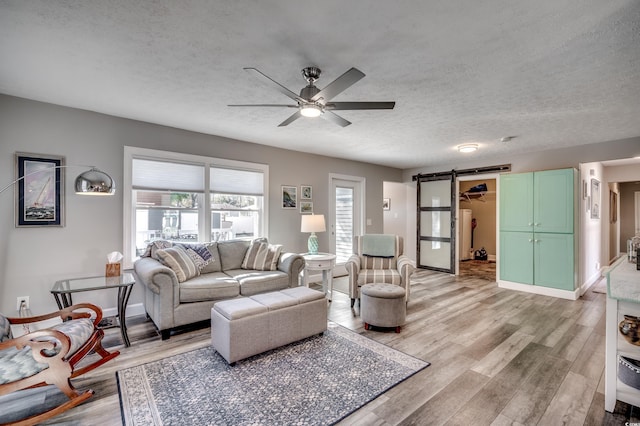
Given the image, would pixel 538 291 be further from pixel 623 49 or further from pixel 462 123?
pixel 623 49

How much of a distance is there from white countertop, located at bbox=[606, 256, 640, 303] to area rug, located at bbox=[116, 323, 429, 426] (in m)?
1.39

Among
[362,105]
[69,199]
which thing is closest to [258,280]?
[69,199]

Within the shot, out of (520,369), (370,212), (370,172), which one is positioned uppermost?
(370,172)

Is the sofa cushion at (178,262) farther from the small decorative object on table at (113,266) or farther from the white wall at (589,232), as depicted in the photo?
the white wall at (589,232)

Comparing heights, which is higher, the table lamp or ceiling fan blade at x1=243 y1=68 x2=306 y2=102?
ceiling fan blade at x1=243 y1=68 x2=306 y2=102

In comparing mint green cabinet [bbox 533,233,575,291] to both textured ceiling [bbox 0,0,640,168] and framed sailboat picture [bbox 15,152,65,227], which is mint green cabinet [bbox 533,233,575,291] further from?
framed sailboat picture [bbox 15,152,65,227]

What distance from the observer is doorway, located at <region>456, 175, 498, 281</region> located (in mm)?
7855

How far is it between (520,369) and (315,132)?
135 inches

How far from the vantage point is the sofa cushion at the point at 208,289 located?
304 centimetres

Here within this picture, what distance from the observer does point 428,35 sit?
6.11 feet

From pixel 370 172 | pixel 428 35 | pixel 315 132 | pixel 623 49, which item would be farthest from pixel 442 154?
pixel 428 35

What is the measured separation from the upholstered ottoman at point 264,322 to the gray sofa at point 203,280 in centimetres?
56

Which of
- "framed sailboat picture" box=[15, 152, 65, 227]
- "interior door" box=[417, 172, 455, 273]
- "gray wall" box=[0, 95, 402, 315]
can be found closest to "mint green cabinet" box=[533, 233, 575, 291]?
"interior door" box=[417, 172, 455, 273]

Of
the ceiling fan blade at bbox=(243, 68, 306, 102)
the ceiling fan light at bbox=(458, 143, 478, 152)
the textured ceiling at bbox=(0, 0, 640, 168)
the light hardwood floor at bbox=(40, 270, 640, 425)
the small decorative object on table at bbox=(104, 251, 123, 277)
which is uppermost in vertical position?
the textured ceiling at bbox=(0, 0, 640, 168)
